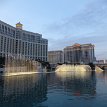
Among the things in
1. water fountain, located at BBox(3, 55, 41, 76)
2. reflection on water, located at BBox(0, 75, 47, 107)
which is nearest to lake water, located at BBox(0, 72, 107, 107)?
reflection on water, located at BBox(0, 75, 47, 107)

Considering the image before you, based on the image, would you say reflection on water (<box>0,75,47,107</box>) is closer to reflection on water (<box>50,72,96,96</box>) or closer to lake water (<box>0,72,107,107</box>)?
lake water (<box>0,72,107,107</box>)

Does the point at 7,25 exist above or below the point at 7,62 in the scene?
→ above

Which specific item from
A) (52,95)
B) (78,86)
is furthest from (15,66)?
(52,95)

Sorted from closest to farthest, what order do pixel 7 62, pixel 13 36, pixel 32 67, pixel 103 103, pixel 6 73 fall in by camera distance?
1. pixel 103 103
2. pixel 6 73
3. pixel 7 62
4. pixel 32 67
5. pixel 13 36

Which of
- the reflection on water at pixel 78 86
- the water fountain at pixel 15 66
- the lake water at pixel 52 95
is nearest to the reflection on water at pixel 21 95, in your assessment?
the lake water at pixel 52 95

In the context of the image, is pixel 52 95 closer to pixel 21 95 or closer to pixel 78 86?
pixel 21 95

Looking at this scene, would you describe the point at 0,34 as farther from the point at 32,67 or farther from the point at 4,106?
the point at 4,106

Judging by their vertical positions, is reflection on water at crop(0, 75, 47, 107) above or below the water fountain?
below

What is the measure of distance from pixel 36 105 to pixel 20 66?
309ft

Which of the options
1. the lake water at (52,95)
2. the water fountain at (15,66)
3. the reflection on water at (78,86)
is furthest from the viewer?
the water fountain at (15,66)

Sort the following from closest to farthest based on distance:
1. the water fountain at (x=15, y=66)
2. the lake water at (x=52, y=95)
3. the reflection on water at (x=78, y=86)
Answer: the lake water at (x=52, y=95)
the reflection on water at (x=78, y=86)
the water fountain at (x=15, y=66)

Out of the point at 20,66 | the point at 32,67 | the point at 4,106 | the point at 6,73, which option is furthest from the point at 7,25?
the point at 4,106

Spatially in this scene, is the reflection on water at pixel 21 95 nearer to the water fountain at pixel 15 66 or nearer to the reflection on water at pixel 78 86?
the reflection on water at pixel 78 86

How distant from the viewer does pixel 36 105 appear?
2333cm
